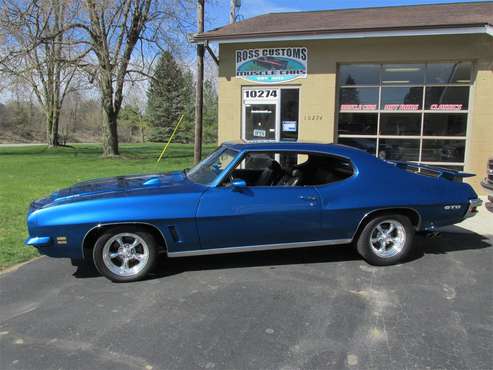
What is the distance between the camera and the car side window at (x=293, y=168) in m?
4.95

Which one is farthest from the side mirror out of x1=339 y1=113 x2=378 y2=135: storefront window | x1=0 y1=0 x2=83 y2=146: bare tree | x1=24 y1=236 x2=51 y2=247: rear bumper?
x1=0 y1=0 x2=83 y2=146: bare tree

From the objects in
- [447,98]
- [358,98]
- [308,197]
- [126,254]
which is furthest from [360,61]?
[126,254]

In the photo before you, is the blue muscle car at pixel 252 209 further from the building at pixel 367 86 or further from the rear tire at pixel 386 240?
the building at pixel 367 86

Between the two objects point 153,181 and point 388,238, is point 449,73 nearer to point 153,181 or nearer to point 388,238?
point 388,238

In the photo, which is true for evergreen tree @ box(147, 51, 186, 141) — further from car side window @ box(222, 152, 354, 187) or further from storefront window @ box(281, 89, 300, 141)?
car side window @ box(222, 152, 354, 187)

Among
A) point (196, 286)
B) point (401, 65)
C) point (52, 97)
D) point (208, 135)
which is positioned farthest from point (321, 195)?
point (208, 135)

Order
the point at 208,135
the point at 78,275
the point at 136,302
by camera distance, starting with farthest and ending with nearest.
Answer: the point at 208,135 < the point at 78,275 < the point at 136,302

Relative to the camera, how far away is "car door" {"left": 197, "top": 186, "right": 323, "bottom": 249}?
14.6 feet

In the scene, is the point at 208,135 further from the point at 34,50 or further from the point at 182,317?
the point at 182,317

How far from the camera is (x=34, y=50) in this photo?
16.3 meters

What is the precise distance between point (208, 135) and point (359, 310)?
51730 mm

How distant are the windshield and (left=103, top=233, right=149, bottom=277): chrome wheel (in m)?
0.95

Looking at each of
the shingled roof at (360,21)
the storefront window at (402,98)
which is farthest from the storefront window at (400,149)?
the shingled roof at (360,21)

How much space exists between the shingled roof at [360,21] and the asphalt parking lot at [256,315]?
19.8ft
